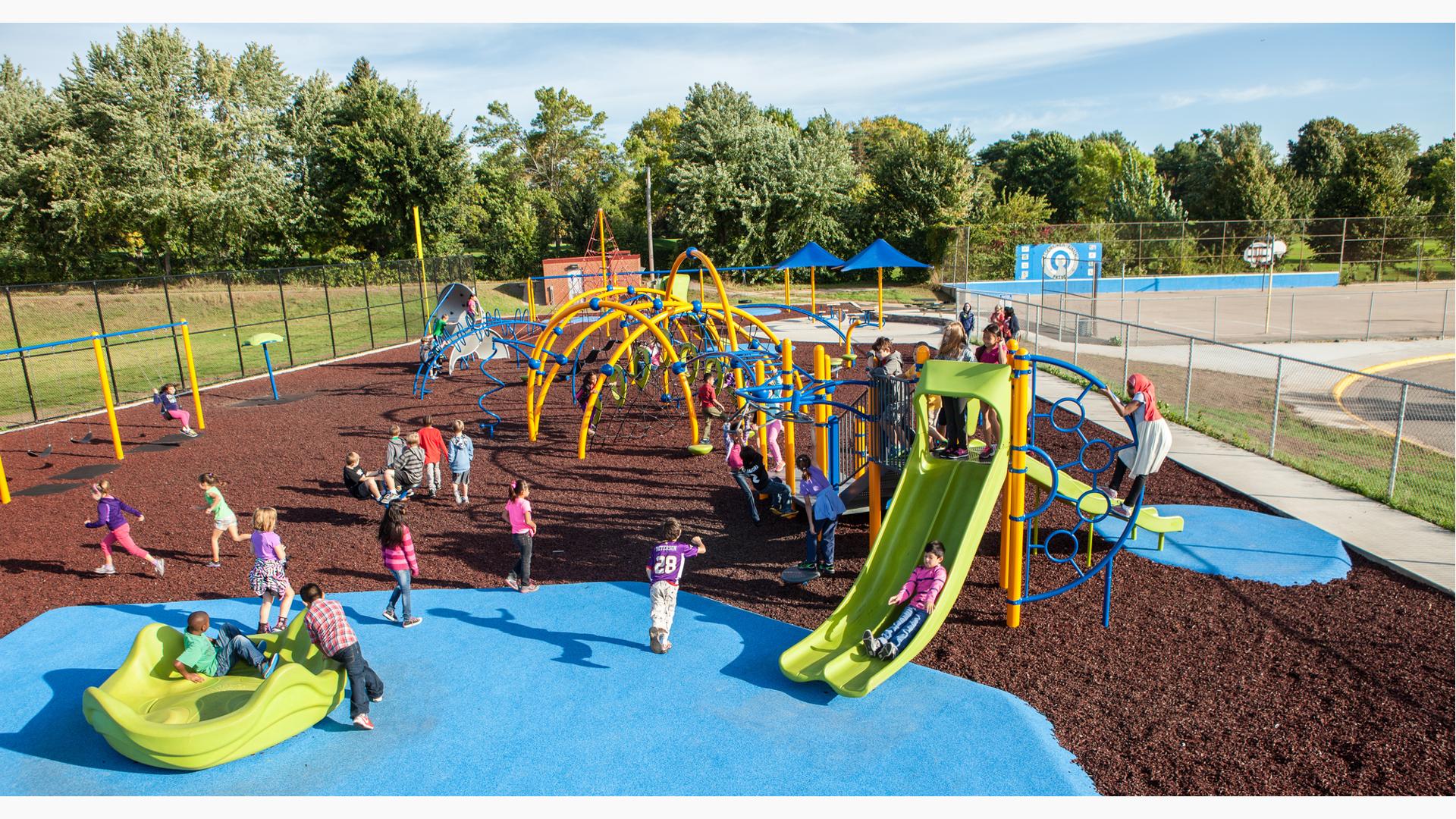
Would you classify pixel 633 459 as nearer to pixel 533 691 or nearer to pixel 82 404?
pixel 533 691

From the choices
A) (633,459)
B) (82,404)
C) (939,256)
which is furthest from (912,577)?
(939,256)

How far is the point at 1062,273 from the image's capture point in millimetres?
34656

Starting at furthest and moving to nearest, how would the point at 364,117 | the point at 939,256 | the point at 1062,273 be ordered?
the point at 939,256 → the point at 364,117 → the point at 1062,273

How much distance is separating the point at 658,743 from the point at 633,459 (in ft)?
26.6

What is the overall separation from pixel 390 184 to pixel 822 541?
38.8 metres

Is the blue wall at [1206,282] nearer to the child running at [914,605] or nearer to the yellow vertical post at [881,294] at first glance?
the yellow vertical post at [881,294]

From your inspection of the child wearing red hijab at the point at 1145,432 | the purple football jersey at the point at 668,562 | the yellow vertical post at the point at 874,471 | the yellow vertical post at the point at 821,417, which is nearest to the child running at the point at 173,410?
the yellow vertical post at the point at 821,417

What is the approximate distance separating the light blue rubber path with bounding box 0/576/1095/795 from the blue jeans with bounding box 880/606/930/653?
1.25 ft

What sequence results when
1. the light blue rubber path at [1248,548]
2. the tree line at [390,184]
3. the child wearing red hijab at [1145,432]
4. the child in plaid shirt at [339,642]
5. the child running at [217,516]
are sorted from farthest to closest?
the tree line at [390,184], the child running at [217,516], the light blue rubber path at [1248,548], the child wearing red hijab at [1145,432], the child in plaid shirt at [339,642]

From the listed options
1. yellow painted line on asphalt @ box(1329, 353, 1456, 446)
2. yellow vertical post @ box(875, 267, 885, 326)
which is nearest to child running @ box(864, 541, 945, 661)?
yellow painted line on asphalt @ box(1329, 353, 1456, 446)

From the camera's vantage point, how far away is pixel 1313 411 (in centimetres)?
1691

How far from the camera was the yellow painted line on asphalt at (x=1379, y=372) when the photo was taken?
1531 centimetres

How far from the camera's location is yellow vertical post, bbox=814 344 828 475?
10.5 m

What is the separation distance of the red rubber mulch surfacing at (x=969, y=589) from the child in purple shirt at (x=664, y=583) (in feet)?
3.91
